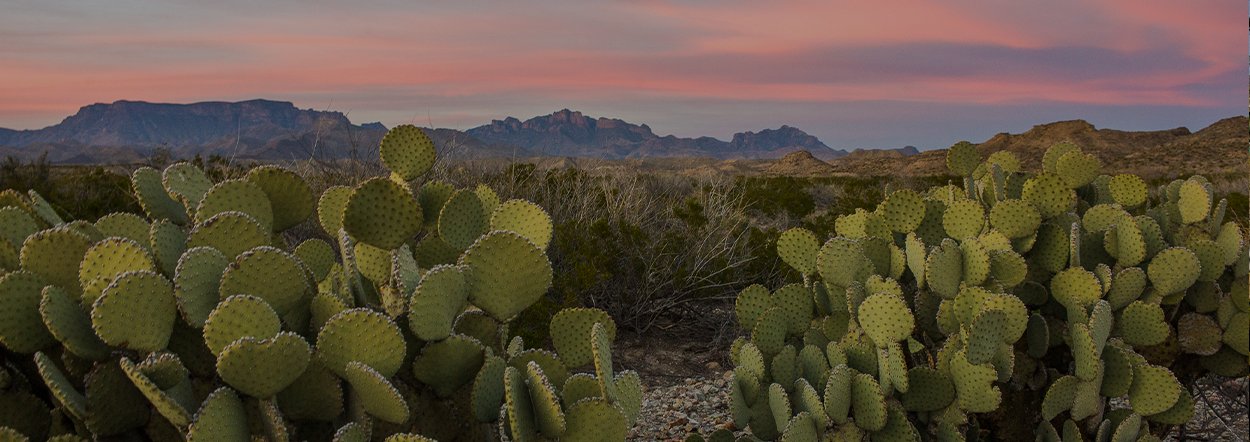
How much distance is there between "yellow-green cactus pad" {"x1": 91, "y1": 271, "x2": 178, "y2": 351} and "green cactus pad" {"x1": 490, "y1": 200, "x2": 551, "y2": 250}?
71cm

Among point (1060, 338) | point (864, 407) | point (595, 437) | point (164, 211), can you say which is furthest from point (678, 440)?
point (164, 211)

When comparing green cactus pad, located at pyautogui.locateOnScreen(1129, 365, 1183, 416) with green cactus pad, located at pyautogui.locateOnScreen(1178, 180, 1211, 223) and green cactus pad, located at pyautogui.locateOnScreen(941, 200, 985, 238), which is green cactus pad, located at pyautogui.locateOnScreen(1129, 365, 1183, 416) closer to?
green cactus pad, located at pyautogui.locateOnScreen(941, 200, 985, 238)

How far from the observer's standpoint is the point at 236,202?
61.2 inches

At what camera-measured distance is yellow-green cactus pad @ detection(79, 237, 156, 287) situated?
1316mm

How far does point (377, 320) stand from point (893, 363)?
1.56 metres

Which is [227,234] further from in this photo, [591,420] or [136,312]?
[591,420]

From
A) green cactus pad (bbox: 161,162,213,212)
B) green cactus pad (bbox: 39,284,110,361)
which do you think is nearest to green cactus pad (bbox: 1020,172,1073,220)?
green cactus pad (bbox: 161,162,213,212)

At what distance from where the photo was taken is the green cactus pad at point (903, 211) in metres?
2.58

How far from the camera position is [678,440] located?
11.2 feet

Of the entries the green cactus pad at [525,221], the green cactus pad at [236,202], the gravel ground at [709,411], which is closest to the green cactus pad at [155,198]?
the green cactus pad at [236,202]

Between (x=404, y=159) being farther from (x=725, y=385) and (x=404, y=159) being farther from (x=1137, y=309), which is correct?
(x=725, y=385)

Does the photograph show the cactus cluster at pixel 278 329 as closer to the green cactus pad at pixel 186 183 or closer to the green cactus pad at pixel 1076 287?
the green cactus pad at pixel 186 183

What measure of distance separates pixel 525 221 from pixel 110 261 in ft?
2.73

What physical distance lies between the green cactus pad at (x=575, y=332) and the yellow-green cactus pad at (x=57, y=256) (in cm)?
98
